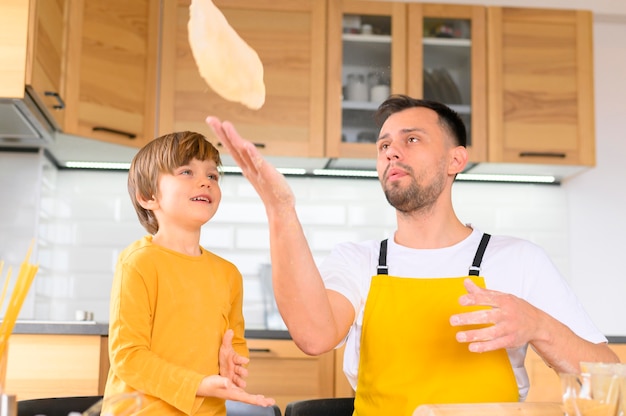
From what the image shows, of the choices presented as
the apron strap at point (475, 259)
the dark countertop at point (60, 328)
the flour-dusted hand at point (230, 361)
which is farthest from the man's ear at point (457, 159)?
the dark countertop at point (60, 328)

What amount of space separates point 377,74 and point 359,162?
0.42 m

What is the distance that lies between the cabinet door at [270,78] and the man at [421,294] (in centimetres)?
154

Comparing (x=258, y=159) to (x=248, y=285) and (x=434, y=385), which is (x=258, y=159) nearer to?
(x=434, y=385)

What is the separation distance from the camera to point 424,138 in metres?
1.92

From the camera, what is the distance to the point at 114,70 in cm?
332

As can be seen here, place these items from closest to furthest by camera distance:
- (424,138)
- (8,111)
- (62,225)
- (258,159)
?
1. (258,159)
2. (424,138)
3. (8,111)
4. (62,225)

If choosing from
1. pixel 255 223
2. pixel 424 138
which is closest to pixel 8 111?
pixel 255 223

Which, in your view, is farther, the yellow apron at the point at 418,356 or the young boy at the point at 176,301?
the yellow apron at the point at 418,356

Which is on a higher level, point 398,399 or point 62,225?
point 62,225

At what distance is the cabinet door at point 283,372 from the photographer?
301cm

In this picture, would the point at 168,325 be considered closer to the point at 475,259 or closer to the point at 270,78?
the point at 475,259

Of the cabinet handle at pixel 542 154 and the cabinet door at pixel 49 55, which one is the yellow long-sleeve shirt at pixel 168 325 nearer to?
the cabinet door at pixel 49 55

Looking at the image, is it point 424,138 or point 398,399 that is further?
point 424,138

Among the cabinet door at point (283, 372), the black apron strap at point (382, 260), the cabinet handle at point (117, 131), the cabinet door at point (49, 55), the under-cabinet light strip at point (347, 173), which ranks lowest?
the cabinet door at point (283, 372)
